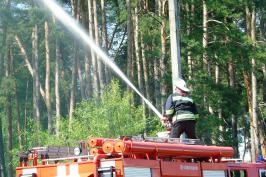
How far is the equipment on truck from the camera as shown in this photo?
11281mm

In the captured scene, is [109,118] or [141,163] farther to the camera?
[109,118]

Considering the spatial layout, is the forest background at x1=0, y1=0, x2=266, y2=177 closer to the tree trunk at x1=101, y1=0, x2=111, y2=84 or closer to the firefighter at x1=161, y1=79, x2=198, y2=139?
the tree trunk at x1=101, y1=0, x2=111, y2=84

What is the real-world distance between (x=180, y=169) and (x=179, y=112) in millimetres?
1738

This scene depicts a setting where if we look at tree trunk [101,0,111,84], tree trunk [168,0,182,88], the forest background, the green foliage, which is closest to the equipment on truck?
tree trunk [168,0,182,88]

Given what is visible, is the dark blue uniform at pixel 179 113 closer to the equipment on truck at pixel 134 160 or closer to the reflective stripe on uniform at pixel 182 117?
the reflective stripe on uniform at pixel 182 117

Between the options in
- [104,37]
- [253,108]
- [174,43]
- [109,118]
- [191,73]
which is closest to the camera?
[174,43]

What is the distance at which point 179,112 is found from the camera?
13781 millimetres

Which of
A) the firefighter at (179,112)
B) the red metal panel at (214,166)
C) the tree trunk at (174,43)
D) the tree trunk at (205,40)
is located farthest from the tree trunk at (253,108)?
the red metal panel at (214,166)

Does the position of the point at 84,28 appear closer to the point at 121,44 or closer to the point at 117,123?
the point at 121,44

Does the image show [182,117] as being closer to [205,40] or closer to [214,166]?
[214,166]

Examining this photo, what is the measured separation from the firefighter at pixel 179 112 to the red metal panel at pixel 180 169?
4.29 feet

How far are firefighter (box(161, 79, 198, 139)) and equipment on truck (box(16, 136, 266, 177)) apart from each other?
0.66 m

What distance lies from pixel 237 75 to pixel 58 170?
36.8m

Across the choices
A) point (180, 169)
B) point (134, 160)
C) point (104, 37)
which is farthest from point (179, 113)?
point (104, 37)
